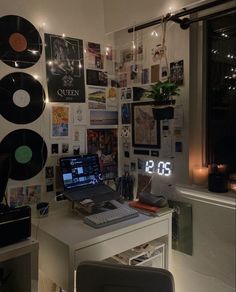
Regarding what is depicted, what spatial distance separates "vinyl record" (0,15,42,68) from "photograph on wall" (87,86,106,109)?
1.50ft

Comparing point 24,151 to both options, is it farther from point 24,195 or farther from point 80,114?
point 80,114

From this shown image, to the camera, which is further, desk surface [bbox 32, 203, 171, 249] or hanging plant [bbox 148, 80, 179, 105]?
hanging plant [bbox 148, 80, 179, 105]

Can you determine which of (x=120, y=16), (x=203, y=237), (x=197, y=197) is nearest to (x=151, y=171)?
(x=197, y=197)

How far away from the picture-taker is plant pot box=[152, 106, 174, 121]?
179 centimetres

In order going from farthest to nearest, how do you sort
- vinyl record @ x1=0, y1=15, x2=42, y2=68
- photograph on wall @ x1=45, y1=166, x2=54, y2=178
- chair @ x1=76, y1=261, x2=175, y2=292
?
photograph on wall @ x1=45, y1=166, x2=54, y2=178 < vinyl record @ x1=0, y1=15, x2=42, y2=68 < chair @ x1=76, y1=261, x2=175, y2=292

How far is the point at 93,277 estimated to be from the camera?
1.22m

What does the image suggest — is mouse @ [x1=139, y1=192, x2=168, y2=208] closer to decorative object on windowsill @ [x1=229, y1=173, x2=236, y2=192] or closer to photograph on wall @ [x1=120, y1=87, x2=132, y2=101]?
decorative object on windowsill @ [x1=229, y1=173, x2=236, y2=192]

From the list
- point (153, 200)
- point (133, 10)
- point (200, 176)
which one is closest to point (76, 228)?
point (153, 200)

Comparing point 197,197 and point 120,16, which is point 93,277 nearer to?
point 197,197

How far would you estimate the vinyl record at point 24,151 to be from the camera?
1.74 metres

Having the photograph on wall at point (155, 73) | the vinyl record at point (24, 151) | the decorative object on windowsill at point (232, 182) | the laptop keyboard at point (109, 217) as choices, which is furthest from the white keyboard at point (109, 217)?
the photograph on wall at point (155, 73)

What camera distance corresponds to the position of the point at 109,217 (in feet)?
5.53

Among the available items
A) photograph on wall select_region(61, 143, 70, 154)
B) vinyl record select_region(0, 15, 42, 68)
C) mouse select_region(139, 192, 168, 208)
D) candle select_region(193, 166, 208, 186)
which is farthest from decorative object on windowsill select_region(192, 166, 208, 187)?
vinyl record select_region(0, 15, 42, 68)

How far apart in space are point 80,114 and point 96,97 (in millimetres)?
201
